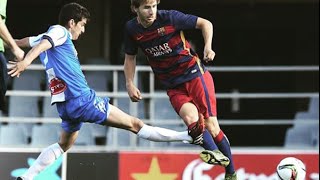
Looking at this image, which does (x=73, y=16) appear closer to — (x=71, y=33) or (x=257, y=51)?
(x=71, y=33)

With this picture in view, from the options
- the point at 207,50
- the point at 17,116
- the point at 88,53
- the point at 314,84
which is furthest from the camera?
the point at 314,84

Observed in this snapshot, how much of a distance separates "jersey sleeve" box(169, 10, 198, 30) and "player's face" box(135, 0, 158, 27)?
8.4 inches

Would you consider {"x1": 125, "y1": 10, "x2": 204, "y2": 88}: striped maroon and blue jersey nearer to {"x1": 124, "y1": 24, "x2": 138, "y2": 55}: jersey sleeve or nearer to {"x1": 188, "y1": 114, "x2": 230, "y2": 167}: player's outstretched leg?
{"x1": 124, "y1": 24, "x2": 138, "y2": 55}: jersey sleeve

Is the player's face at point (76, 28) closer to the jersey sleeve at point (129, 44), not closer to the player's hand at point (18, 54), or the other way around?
the jersey sleeve at point (129, 44)

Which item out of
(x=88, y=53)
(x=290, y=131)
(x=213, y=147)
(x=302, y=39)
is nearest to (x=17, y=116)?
(x=88, y=53)

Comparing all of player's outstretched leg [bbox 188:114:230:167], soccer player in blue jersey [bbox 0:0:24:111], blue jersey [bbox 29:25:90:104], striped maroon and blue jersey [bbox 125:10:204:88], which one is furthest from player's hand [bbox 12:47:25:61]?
player's outstretched leg [bbox 188:114:230:167]

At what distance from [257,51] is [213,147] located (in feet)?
27.2

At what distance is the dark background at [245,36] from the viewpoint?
16.2m

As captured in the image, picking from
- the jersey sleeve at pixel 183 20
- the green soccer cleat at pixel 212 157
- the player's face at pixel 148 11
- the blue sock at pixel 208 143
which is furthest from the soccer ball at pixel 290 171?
the player's face at pixel 148 11

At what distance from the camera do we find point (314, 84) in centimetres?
1722

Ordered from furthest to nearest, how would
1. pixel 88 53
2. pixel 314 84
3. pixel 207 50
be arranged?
pixel 314 84
pixel 88 53
pixel 207 50

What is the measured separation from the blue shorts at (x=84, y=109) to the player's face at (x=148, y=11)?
96 cm

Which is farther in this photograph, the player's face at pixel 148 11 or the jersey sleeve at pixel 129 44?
the jersey sleeve at pixel 129 44

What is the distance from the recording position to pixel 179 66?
384 inches
